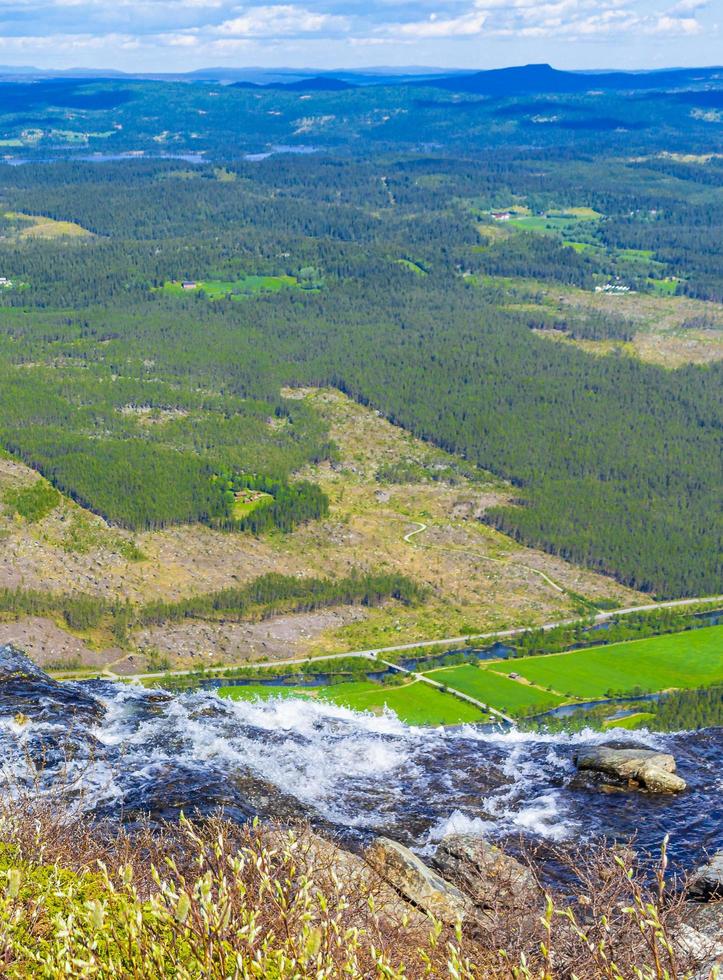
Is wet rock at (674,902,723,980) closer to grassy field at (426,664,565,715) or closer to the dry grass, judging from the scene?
the dry grass

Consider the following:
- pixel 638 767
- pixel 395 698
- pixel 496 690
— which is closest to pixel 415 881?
pixel 638 767

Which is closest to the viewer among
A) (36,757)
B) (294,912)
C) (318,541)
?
(294,912)

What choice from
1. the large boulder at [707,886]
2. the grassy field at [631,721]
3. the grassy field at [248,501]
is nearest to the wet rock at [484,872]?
the large boulder at [707,886]

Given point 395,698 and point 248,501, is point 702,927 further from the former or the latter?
point 248,501

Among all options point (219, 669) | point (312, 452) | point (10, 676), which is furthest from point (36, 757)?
point (312, 452)

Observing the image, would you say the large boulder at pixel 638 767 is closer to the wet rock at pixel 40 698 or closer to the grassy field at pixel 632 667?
the wet rock at pixel 40 698

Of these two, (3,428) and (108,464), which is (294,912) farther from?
(3,428)

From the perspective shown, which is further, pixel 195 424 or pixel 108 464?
pixel 195 424
